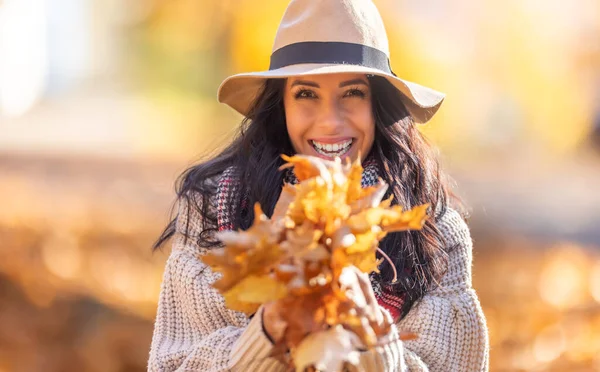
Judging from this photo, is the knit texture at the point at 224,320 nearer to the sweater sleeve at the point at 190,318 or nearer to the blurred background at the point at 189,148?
the sweater sleeve at the point at 190,318

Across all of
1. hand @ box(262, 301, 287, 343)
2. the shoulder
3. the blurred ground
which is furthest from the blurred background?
hand @ box(262, 301, 287, 343)

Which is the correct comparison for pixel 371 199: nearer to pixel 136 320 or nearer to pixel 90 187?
pixel 136 320

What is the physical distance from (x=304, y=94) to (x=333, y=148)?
161 millimetres

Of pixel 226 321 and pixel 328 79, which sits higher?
pixel 328 79

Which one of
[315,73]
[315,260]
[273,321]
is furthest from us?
[315,73]

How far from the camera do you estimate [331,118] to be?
2029 mm

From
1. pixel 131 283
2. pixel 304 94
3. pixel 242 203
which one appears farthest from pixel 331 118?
pixel 131 283

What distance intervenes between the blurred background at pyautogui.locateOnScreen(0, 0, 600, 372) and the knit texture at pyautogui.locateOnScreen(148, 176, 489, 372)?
2257 mm

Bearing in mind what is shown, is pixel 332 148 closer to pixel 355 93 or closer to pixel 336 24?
pixel 355 93

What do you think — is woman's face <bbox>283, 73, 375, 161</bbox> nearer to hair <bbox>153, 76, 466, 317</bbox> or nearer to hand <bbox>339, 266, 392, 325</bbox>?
hair <bbox>153, 76, 466, 317</bbox>

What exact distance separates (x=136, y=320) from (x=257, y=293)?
3.43m

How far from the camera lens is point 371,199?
4.92 feet

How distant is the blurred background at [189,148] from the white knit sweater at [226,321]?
2260mm

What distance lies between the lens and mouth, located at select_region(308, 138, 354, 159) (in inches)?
80.7
